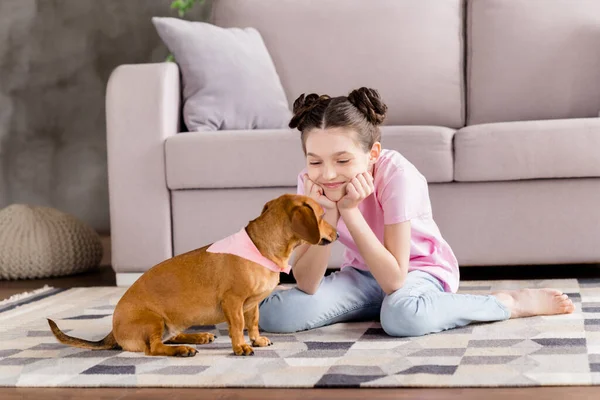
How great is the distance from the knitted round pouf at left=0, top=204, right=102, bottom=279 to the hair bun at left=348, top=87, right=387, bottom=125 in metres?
1.80

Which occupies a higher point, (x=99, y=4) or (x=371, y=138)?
(x=99, y=4)

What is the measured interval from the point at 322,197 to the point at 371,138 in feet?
0.58

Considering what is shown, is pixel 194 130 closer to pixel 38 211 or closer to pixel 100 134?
pixel 38 211

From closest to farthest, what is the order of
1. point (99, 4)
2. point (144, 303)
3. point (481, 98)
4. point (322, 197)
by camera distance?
point (144, 303) → point (322, 197) → point (481, 98) → point (99, 4)

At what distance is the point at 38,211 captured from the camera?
347cm

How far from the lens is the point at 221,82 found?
3129 mm

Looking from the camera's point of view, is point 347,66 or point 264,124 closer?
point 264,124

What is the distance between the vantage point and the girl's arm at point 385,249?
187 centimetres

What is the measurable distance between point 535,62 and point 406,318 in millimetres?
1766

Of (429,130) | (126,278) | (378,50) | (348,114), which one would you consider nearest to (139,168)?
(126,278)

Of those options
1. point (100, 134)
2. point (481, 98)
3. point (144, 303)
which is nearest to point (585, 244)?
point (481, 98)

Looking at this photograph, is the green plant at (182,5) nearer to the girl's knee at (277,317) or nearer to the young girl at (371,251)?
the young girl at (371,251)

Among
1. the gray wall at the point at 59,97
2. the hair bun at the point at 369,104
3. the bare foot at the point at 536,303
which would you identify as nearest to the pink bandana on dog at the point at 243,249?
the hair bun at the point at 369,104

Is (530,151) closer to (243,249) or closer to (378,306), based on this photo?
(378,306)
